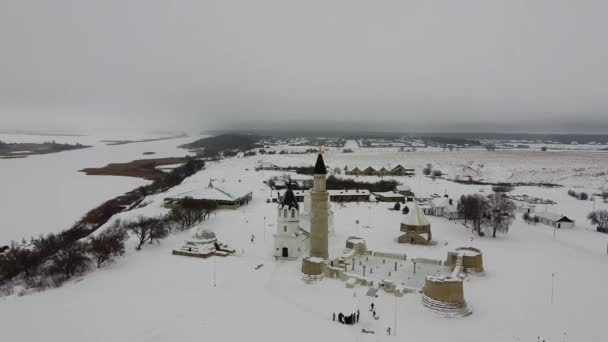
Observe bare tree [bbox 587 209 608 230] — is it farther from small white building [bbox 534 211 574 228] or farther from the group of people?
the group of people

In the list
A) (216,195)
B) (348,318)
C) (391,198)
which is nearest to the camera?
(348,318)

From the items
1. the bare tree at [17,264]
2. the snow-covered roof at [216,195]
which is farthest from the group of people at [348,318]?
the snow-covered roof at [216,195]

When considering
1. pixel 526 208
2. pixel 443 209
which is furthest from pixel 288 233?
pixel 526 208

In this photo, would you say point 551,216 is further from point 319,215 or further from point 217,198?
point 217,198


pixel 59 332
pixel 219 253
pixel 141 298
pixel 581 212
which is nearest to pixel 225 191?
pixel 219 253

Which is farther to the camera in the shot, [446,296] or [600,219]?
[600,219]

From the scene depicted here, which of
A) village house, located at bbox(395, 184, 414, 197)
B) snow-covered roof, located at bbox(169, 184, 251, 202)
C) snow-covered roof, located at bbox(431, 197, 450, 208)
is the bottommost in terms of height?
village house, located at bbox(395, 184, 414, 197)

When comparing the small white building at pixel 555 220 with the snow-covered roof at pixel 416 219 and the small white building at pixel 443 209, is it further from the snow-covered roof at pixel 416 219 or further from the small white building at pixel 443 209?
the snow-covered roof at pixel 416 219

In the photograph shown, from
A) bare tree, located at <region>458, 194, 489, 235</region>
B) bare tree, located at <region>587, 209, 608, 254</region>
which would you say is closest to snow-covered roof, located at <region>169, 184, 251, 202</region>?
bare tree, located at <region>458, 194, 489, 235</region>
